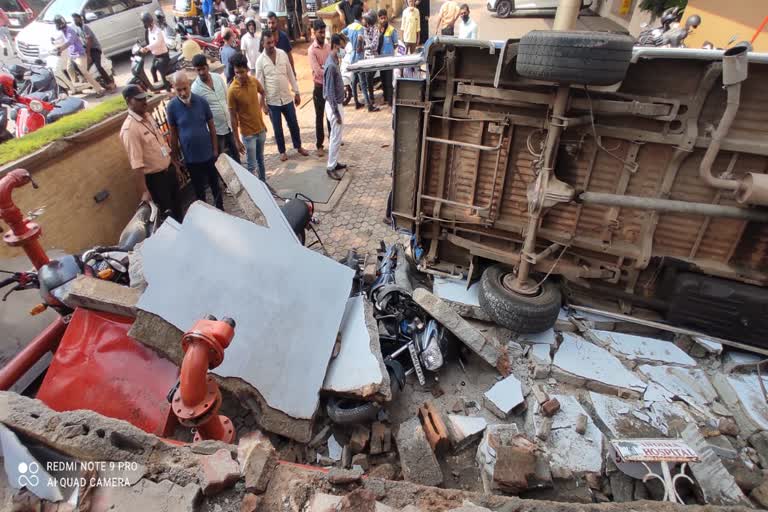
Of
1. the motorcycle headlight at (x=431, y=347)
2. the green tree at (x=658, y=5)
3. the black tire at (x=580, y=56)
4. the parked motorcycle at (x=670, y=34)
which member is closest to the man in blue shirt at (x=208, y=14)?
the parked motorcycle at (x=670, y=34)

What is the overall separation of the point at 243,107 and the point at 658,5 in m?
12.9

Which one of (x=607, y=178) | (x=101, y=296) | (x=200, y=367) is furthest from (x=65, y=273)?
(x=607, y=178)

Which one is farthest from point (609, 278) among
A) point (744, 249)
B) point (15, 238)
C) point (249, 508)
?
point (15, 238)

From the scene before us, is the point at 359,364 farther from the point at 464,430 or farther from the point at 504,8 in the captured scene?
the point at 504,8

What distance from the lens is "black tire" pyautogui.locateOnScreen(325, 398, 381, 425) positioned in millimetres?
3193

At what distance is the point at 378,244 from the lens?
19.0 ft

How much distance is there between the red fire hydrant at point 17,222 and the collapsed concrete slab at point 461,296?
3864 millimetres

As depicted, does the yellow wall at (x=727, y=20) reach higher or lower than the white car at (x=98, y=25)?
higher

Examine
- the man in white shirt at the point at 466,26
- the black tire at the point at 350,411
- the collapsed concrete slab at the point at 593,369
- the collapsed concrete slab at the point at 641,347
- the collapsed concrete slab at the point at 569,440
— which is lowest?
the collapsed concrete slab at the point at 569,440

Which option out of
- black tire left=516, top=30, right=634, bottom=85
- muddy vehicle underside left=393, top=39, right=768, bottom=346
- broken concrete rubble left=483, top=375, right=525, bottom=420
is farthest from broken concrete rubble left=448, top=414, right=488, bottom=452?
black tire left=516, top=30, right=634, bottom=85

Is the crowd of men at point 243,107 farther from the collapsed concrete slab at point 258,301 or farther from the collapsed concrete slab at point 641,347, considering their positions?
the collapsed concrete slab at point 641,347

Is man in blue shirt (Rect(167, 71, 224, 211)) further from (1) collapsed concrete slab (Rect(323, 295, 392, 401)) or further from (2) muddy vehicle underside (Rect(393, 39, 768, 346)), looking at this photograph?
(1) collapsed concrete slab (Rect(323, 295, 392, 401))

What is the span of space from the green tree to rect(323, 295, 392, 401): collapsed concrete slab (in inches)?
526

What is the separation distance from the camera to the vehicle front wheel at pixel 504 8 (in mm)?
16859
